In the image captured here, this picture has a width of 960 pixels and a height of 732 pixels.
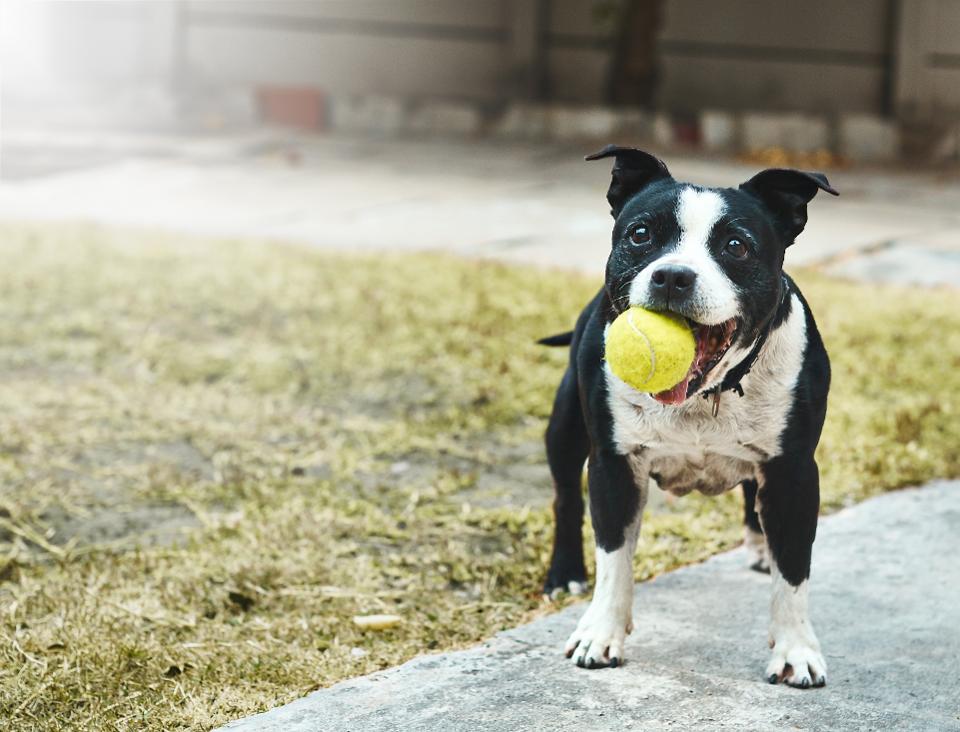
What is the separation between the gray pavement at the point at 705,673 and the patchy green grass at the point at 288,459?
173 mm

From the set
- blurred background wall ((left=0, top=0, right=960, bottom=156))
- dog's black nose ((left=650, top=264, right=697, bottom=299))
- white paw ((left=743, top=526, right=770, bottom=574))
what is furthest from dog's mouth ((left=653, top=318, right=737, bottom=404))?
blurred background wall ((left=0, top=0, right=960, bottom=156))

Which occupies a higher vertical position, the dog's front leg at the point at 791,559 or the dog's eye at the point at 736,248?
the dog's eye at the point at 736,248

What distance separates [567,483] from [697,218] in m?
0.95

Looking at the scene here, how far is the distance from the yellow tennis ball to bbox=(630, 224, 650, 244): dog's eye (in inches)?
6.9

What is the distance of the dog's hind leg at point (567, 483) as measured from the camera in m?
3.34

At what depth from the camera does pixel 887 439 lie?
15.6ft

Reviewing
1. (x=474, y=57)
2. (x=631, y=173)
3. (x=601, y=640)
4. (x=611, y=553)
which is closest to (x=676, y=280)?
(x=631, y=173)

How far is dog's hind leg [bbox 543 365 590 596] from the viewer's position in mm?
3342

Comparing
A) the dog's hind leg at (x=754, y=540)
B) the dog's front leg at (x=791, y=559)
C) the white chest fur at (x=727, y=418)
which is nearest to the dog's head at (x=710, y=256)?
the white chest fur at (x=727, y=418)

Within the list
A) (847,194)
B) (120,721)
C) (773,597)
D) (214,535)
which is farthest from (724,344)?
(847,194)

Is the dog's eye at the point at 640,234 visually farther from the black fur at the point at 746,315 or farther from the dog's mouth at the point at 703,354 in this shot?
the dog's mouth at the point at 703,354

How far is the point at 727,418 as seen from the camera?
2850 millimetres

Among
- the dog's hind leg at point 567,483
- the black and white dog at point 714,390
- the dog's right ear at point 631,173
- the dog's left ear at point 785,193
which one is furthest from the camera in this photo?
the dog's hind leg at point 567,483

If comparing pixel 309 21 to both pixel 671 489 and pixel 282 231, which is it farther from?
pixel 671 489
